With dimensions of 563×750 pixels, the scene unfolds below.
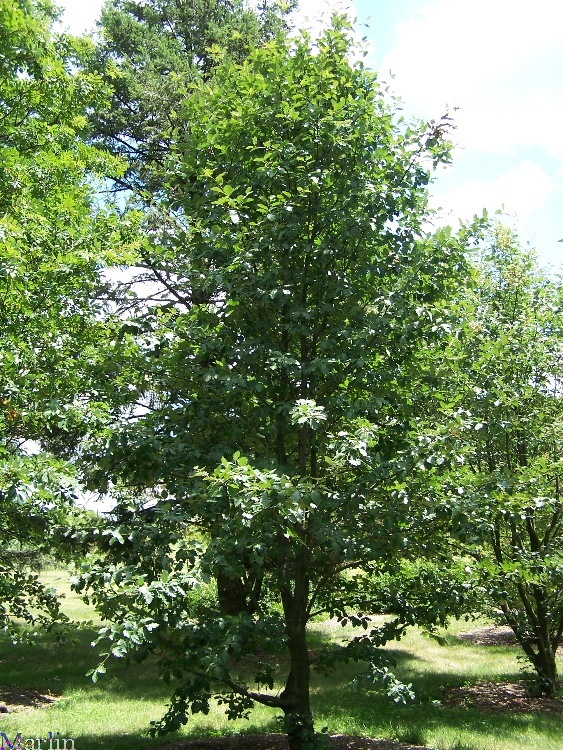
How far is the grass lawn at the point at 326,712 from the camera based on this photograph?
8.34m

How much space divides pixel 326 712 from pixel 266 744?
2.64 meters

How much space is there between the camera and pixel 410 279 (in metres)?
6.10

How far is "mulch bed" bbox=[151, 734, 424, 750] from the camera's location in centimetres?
737

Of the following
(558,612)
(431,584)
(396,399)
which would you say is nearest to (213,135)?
(396,399)

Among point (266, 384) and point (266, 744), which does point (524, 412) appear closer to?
point (266, 384)

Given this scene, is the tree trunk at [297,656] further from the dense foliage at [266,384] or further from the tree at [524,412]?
the tree at [524,412]

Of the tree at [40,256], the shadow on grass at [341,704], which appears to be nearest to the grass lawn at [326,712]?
the shadow on grass at [341,704]

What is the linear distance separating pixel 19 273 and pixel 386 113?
13.3 ft

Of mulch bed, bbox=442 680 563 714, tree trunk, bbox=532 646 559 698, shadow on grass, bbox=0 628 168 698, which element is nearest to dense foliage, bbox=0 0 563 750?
mulch bed, bbox=442 680 563 714

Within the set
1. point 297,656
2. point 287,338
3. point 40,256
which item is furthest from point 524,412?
point 40,256

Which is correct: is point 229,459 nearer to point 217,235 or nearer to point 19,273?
point 217,235

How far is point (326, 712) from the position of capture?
9.86 meters

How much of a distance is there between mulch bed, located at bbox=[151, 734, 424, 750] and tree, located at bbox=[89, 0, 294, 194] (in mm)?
10759

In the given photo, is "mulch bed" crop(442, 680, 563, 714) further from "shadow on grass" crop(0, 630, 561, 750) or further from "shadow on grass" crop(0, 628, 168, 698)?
"shadow on grass" crop(0, 628, 168, 698)
